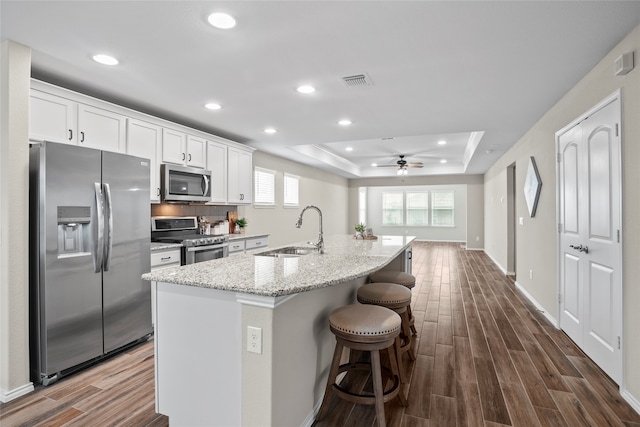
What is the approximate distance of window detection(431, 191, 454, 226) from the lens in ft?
43.6

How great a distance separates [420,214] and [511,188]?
284 inches

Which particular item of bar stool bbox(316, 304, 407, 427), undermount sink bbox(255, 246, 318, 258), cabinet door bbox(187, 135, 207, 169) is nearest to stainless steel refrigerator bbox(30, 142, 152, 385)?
cabinet door bbox(187, 135, 207, 169)

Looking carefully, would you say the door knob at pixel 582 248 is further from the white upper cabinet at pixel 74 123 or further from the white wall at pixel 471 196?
the white wall at pixel 471 196

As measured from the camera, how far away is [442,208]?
44.0ft

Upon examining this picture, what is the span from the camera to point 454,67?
2.67 metres

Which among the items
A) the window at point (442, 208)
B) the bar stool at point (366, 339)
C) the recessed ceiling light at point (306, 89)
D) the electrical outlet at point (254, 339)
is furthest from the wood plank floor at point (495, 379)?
the window at point (442, 208)

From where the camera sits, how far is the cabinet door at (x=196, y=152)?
416 cm

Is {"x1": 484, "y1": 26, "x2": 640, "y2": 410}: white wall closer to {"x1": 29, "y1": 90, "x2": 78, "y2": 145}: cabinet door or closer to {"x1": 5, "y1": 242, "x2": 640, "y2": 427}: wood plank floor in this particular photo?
{"x1": 5, "y1": 242, "x2": 640, "y2": 427}: wood plank floor

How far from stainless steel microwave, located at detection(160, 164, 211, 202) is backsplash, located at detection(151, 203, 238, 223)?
0.45 m

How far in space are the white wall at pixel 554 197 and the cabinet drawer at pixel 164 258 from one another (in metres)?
3.79

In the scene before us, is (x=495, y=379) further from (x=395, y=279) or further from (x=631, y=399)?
(x=395, y=279)

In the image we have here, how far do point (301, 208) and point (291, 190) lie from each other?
1.91 ft

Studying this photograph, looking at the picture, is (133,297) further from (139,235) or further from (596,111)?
(596,111)

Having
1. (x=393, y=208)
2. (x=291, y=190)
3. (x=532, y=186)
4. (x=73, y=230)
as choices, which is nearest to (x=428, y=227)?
(x=393, y=208)
